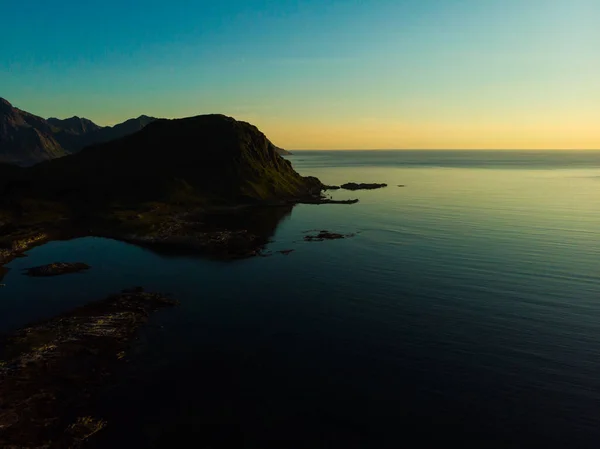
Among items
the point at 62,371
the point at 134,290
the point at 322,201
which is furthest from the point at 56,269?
the point at 322,201

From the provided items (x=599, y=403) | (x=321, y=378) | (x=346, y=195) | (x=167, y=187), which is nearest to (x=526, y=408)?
(x=599, y=403)

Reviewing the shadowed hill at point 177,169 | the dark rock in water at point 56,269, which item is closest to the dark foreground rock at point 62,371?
the dark rock in water at point 56,269

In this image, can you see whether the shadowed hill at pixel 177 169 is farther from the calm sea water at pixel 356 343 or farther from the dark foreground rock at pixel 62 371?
the dark foreground rock at pixel 62 371

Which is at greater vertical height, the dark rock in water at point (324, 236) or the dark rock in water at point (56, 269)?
the dark rock in water at point (56, 269)

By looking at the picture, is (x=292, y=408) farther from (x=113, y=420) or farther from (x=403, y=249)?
(x=403, y=249)

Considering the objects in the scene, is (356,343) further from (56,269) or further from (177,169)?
(177,169)

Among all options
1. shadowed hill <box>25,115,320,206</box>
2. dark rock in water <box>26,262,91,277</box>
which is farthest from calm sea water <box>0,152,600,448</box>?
shadowed hill <box>25,115,320,206</box>
